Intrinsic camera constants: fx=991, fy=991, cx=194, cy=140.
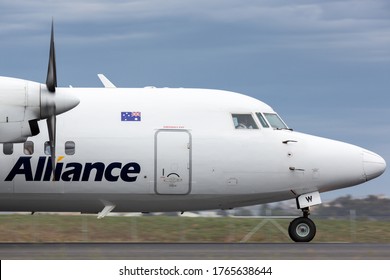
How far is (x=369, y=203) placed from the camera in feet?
153

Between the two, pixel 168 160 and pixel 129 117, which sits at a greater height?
pixel 129 117

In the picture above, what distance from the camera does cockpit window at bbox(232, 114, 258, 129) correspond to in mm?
28047

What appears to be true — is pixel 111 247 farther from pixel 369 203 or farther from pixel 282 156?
pixel 369 203

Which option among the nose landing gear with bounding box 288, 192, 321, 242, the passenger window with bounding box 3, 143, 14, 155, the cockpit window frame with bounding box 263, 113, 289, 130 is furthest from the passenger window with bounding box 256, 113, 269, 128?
the passenger window with bounding box 3, 143, 14, 155

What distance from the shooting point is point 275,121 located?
28.6m

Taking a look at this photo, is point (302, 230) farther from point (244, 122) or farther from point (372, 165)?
point (244, 122)

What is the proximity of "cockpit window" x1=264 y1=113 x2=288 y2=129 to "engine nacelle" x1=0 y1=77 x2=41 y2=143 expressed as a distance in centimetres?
771

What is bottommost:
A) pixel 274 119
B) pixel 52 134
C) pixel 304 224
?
pixel 304 224

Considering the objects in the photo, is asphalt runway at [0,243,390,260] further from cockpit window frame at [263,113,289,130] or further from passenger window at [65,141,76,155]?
cockpit window frame at [263,113,289,130]

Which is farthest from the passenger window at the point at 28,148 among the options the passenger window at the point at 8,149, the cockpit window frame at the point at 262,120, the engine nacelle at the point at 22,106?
the cockpit window frame at the point at 262,120

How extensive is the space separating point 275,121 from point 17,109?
844 cm

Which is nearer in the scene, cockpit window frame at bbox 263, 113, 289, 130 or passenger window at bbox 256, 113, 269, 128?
passenger window at bbox 256, 113, 269, 128

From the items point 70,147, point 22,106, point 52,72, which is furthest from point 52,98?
point 70,147

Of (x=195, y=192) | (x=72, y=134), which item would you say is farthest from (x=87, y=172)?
(x=195, y=192)
